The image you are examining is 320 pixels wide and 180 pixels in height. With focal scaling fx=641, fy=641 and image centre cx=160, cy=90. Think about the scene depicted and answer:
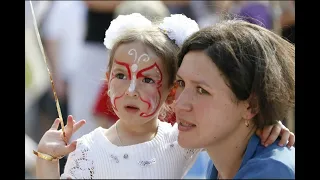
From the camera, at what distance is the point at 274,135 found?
8.10ft

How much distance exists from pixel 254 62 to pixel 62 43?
3.29 meters

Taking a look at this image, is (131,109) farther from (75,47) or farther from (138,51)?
(75,47)

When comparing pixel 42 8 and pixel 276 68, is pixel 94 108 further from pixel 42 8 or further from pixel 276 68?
pixel 276 68

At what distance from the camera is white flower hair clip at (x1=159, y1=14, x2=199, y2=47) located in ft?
9.14

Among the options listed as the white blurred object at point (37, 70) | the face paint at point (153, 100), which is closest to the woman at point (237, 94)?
the face paint at point (153, 100)

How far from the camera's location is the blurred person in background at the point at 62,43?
17.3 ft

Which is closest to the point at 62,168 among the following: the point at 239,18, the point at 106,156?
the point at 106,156

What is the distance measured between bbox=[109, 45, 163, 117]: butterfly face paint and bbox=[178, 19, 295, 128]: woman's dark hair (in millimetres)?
197

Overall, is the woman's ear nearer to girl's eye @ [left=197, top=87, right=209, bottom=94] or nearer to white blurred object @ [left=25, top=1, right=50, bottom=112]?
girl's eye @ [left=197, top=87, right=209, bottom=94]

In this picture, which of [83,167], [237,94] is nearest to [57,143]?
[83,167]

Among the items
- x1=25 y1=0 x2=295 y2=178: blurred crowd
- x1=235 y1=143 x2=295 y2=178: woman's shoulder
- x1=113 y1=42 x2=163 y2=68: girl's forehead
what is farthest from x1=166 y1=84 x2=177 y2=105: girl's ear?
x1=25 y1=0 x2=295 y2=178: blurred crowd
